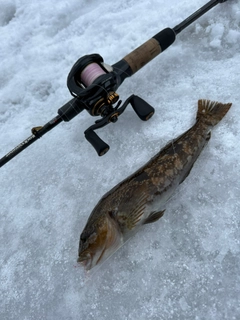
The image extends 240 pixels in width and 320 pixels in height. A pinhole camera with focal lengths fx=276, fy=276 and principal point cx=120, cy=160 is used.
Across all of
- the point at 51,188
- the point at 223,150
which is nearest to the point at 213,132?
the point at 223,150

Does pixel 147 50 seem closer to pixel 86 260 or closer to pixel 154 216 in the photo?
pixel 154 216

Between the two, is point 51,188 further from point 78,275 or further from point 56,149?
point 78,275

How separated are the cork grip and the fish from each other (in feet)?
3.07

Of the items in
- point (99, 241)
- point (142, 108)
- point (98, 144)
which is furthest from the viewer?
point (142, 108)

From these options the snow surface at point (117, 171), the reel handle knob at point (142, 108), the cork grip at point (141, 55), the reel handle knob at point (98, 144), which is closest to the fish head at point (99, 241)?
the snow surface at point (117, 171)

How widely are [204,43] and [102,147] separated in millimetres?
2112

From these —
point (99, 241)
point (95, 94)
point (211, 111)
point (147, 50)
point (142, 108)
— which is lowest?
point (211, 111)

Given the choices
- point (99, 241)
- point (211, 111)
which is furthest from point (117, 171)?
point (211, 111)

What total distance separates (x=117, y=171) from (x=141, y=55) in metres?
1.34

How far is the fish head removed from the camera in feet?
7.89

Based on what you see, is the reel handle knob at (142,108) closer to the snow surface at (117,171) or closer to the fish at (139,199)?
the snow surface at (117,171)

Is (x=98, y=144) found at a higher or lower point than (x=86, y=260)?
higher

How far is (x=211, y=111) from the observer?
3072 millimetres

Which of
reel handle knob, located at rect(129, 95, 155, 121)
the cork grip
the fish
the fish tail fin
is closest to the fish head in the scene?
the fish
